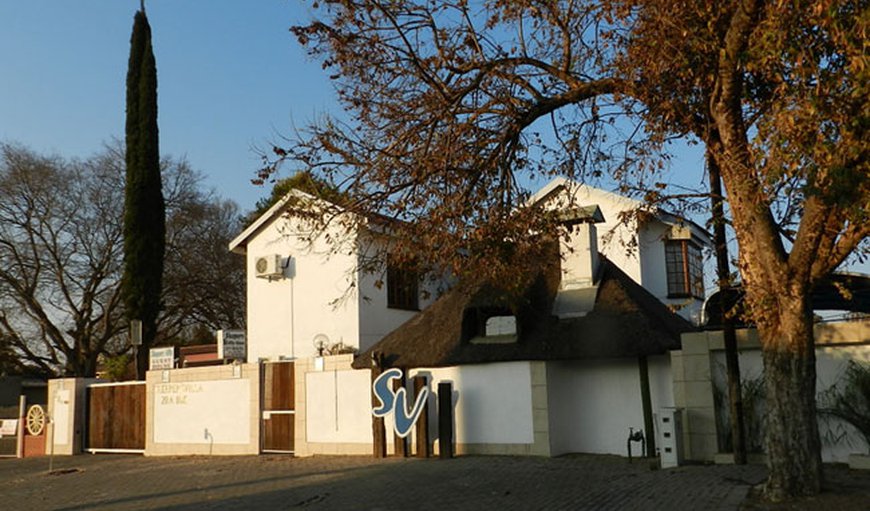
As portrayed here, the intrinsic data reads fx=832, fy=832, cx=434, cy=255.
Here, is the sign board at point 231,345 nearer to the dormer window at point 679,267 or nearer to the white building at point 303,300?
the white building at point 303,300

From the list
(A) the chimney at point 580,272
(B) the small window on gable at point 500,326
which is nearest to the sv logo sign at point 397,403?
(B) the small window on gable at point 500,326

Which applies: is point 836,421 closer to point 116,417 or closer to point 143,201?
point 116,417

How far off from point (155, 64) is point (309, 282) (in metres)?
11.4

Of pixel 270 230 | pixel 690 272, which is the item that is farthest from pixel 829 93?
pixel 270 230

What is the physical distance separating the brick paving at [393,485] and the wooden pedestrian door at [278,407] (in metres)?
0.73

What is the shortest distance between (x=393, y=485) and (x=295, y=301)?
12.6 meters

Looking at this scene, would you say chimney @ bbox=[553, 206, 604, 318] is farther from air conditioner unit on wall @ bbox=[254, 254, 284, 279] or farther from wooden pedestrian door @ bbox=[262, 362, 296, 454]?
air conditioner unit on wall @ bbox=[254, 254, 284, 279]

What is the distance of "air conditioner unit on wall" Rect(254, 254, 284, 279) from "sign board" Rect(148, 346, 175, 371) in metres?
3.88

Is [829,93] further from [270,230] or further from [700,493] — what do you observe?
[270,230]

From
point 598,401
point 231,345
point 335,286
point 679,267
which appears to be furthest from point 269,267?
point 679,267

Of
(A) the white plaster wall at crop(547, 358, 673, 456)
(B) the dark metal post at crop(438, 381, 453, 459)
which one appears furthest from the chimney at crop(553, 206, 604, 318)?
(B) the dark metal post at crop(438, 381, 453, 459)

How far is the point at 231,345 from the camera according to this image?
22484 millimetres

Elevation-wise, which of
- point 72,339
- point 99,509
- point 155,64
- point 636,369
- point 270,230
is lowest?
point 99,509

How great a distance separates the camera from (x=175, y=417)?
21.9m
